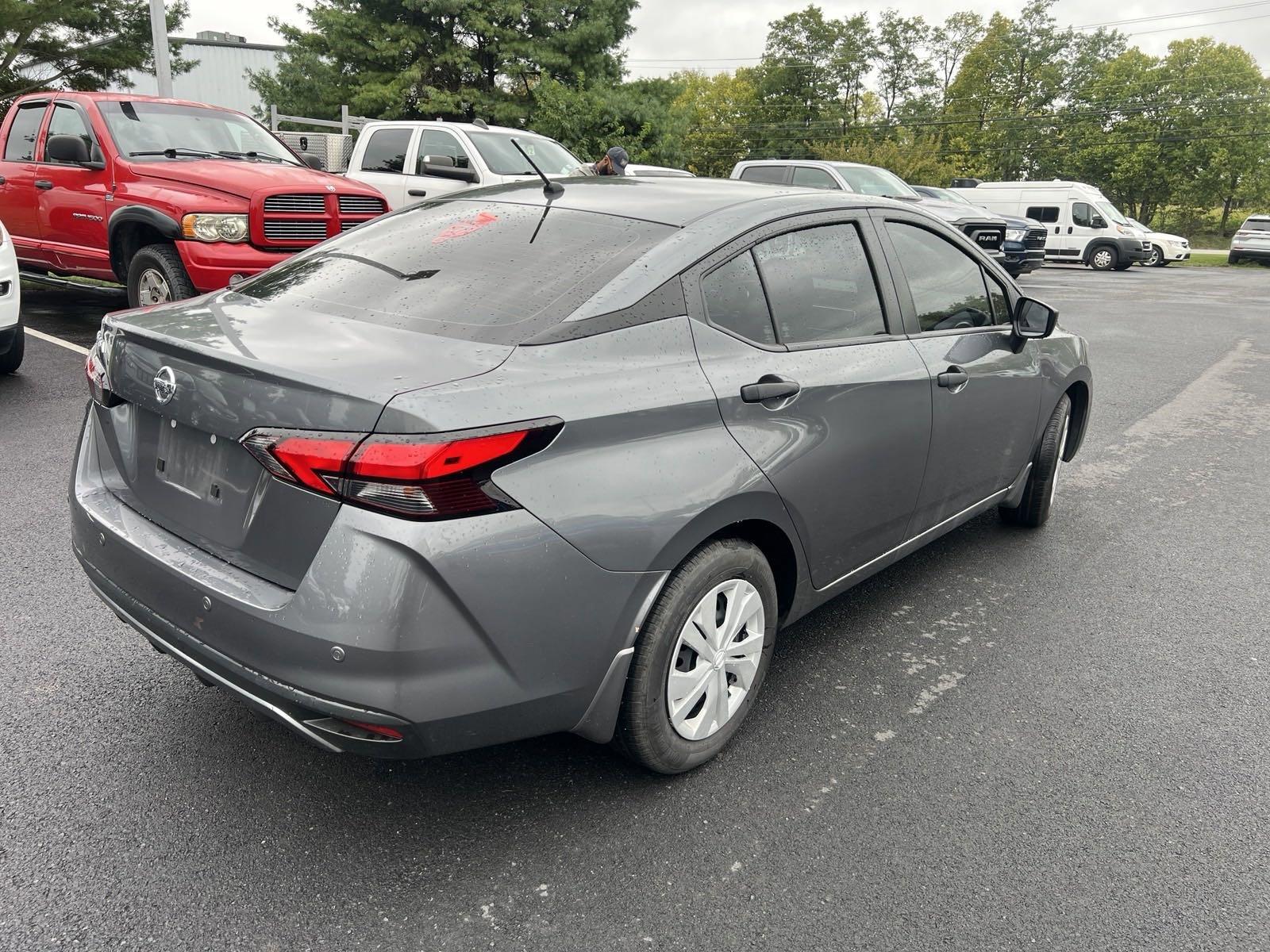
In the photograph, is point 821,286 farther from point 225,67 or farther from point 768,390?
point 225,67

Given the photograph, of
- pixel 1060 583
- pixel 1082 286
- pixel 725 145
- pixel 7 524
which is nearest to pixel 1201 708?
pixel 1060 583

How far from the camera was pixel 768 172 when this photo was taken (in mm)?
15609

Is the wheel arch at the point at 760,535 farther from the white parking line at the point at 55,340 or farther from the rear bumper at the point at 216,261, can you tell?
the white parking line at the point at 55,340

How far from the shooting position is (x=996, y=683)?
11.0ft

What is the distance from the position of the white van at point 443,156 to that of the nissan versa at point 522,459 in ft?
29.0

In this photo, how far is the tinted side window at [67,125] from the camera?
8.45m

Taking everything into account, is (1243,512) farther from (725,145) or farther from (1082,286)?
(725,145)

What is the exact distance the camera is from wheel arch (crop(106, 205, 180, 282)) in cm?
742

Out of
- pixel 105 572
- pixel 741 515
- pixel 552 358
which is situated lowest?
pixel 105 572

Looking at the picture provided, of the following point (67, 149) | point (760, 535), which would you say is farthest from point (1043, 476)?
point (67, 149)

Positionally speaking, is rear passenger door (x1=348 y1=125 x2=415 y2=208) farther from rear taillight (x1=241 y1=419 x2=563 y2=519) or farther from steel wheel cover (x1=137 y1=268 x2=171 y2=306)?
rear taillight (x1=241 y1=419 x2=563 y2=519)

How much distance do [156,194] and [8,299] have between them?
1591 millimetres

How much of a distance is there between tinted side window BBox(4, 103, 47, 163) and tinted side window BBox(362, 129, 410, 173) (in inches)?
162

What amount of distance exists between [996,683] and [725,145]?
7402 cm
